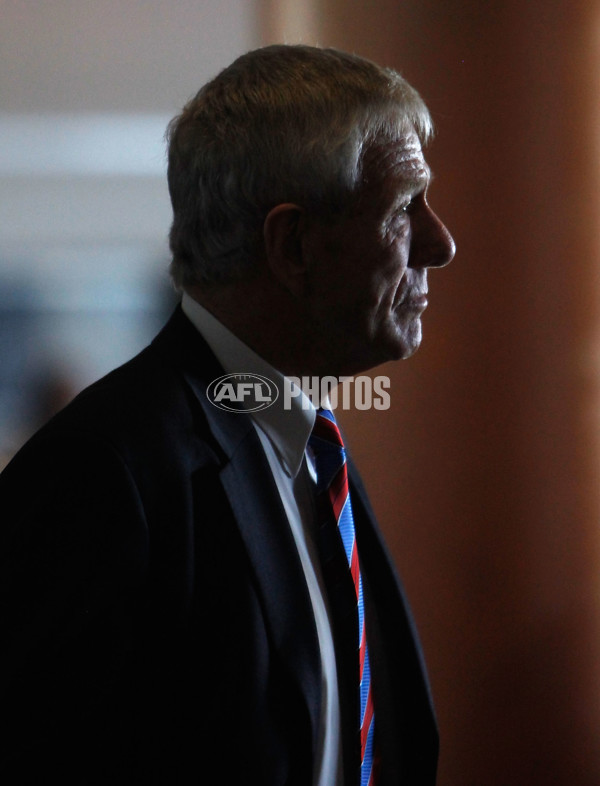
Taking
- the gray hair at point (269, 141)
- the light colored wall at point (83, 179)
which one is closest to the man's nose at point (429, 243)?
the gray hair at point (269, 141)

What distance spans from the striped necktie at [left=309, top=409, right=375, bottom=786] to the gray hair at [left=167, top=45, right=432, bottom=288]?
227mm

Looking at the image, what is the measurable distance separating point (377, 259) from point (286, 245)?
0.36ft

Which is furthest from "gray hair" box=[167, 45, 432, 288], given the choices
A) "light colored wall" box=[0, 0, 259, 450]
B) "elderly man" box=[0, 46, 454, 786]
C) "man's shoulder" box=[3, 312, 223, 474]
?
"light colored wall" box=[0, 0, 259, 450]

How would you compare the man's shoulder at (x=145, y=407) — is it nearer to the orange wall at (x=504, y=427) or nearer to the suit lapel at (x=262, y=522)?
the suit lapel at (x=262, y=522)

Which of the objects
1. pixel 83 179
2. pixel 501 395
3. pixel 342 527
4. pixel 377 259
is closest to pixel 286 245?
pixel 377 259

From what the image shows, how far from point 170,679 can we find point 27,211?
29.9 inches

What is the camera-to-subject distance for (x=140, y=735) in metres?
0.83

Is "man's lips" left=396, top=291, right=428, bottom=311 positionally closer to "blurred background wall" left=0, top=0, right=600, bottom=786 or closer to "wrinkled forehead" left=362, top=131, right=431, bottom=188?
"wrinkled forehead" left=362, top=131, right=431, bottom=188

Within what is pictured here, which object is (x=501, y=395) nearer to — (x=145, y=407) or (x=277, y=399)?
(x=277, y=399)

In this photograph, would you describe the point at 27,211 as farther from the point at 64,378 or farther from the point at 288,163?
the point at 288,163

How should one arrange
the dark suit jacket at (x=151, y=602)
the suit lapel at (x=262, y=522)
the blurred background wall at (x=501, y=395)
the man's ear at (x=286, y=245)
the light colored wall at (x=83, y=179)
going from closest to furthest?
the dark suit jacket at (x=151, y=602), the suit lapel at (x=262, y=522), the man's ear at (x=286, y=245), the light colored wall at (x=83, y=179), the blurred background wall at (x=501, y=395)

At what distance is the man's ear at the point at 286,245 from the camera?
976 mm

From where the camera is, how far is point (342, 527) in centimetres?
102

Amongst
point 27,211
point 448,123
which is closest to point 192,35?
point 27,211
